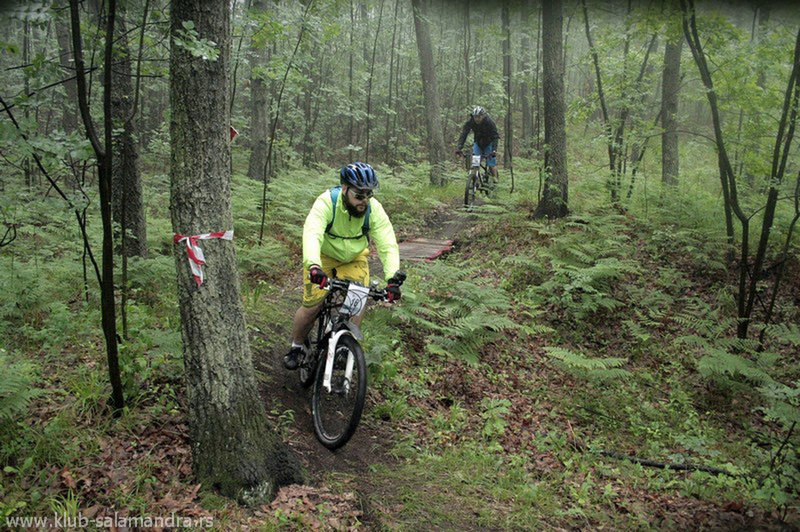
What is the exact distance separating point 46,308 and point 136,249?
1.77 metres

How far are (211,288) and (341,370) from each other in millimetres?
1695

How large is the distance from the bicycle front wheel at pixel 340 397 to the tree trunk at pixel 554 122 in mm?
8024

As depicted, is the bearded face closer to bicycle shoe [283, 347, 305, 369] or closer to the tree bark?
bicycle shoe [283, 347, 305, 369]

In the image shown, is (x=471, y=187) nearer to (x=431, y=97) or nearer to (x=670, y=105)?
(x=431, y=97)

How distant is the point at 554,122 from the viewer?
11.6m

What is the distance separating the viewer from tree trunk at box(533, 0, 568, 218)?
1121 cm

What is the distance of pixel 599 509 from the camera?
4.66 metres

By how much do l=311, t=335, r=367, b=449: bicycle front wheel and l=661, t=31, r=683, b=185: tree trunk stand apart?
11567mm

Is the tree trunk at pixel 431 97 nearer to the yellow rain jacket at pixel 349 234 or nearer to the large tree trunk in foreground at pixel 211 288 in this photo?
the yellow rain jacket at pixel 349 234

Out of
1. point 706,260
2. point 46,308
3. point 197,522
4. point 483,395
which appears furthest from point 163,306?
point 706,260

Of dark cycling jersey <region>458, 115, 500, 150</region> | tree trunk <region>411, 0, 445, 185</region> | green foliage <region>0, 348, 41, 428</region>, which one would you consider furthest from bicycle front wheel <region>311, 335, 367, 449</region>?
tree trunk <region>411, 0, 445, 185</region>

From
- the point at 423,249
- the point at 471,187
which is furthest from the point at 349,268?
the point at 471,187

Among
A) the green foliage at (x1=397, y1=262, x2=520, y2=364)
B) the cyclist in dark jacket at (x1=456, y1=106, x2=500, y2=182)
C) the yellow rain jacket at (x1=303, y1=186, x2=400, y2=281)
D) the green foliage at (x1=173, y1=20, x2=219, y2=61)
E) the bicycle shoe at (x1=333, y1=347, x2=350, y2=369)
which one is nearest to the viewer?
the green foliage at (x1=173, y1=20, x2=219, y2=61)

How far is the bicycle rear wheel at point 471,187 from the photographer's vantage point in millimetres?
13844
